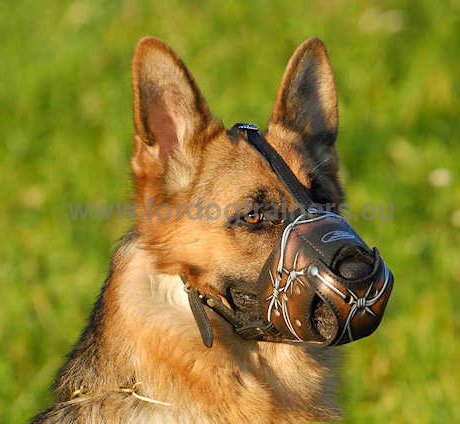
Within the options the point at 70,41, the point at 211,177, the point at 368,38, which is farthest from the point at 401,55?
the point at 211,177

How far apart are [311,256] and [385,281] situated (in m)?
0.31

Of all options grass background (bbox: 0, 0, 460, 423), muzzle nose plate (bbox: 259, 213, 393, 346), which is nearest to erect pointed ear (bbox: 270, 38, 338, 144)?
muzzle nose plate (bbox: 259, 213, 393, 346)

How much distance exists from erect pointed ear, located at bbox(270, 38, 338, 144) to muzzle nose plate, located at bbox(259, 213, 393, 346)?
86 centimetres

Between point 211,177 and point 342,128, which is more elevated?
point 211,177

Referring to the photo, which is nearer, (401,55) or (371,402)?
(371,402)

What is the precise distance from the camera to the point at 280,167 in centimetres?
364

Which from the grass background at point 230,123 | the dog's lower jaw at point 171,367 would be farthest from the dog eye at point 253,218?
the grass background at point 230,123

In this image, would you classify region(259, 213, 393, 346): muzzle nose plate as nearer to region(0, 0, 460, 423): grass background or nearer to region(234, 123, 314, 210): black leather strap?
region(234, 123, 314, 210): black leather strap

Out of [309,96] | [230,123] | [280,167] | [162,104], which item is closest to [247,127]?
[280,167]

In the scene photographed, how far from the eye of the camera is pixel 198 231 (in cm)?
359

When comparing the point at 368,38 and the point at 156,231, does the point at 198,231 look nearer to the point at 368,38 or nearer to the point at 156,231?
the point at 156,231

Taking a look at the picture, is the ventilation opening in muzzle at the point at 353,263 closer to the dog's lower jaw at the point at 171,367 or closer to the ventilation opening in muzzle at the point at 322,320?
the ventilation opening in muzzle at the point at 322,320

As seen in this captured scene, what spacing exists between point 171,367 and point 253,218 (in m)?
0.74

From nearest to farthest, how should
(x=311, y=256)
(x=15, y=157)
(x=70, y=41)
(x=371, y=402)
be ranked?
(x=311, y=256)
(x=371, y=402)
(x=15, y=157)
(x=70, y=41)
